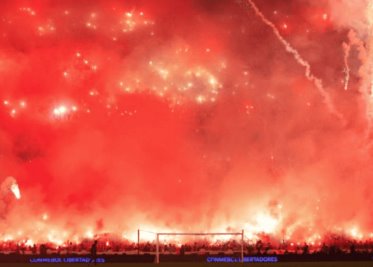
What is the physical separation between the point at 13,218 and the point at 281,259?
10432 mm

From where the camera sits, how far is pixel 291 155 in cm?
2806

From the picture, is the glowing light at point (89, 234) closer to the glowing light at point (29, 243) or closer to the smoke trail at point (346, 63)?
the glowing light at point (29, 243)

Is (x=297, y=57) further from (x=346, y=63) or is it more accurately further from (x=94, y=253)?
(x=94, y=253)

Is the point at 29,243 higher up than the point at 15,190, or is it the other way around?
the point at 15,190

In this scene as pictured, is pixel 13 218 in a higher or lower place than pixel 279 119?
lower

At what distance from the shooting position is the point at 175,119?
28.4 meters

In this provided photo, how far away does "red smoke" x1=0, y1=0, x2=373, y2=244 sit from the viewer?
89.6ft

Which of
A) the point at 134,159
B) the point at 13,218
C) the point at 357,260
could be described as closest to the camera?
the point at 357,260

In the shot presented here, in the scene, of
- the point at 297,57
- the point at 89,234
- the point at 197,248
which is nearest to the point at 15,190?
the point at 89,234

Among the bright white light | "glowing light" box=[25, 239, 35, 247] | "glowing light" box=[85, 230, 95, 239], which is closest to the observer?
"glowing light" box=[25, 239, 35, 247]

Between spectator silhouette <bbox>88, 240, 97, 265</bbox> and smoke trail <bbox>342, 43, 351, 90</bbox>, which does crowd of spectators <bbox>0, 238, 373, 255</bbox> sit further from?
smoke trail <bbox>342, 43, 351, 90</bbox>

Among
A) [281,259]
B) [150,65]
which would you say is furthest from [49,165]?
[281,259]

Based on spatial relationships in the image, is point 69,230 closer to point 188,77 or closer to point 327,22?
point 188,77

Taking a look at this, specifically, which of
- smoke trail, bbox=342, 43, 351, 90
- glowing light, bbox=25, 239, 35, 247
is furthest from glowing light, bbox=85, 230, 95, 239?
smoke trail, bbox=342, 43, 351, 90
